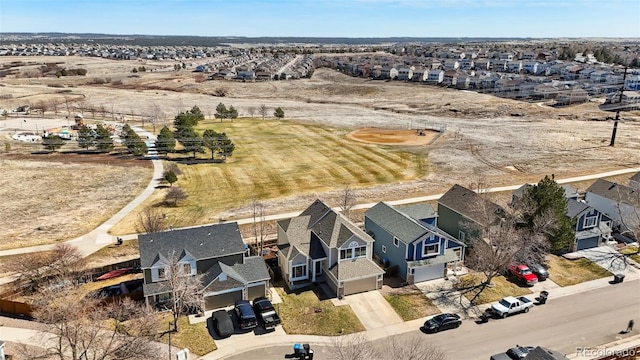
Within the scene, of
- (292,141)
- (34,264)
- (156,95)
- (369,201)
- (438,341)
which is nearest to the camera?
(438,341)

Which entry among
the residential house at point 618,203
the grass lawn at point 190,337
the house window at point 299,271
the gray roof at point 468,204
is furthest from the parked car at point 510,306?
the grass lawn at point 190,337

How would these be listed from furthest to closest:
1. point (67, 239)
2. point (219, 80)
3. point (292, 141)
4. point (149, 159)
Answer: point (219, 80)
point (292, 141)
point (149, 159)
point (67, 239)

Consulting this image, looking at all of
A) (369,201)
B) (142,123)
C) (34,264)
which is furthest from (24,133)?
(369,201)

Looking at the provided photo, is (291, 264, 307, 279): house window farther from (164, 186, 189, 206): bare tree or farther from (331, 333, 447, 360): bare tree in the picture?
(164, 186, 189, 206): bare tree

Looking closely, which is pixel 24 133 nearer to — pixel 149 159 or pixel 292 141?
pixel 149 159

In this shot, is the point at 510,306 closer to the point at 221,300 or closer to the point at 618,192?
the point at 221,300

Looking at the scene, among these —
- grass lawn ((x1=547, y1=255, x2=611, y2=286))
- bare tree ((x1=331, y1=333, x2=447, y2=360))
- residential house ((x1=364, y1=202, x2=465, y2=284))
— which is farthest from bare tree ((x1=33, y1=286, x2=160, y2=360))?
grass lawn ((x1=547, y1=255, x2=611, y2=286))
